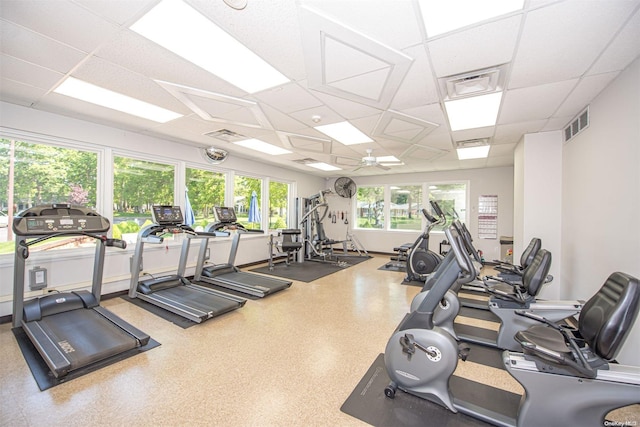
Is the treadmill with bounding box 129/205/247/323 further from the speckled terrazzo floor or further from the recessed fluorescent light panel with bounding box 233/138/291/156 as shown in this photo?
the recessed fluorescent light panel with bounding box 233/138/291/156

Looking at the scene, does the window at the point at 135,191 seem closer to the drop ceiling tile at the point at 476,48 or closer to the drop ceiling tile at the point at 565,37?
the drop ceiling tile at the point at 476,48

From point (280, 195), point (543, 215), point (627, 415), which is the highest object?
point (280, 195)

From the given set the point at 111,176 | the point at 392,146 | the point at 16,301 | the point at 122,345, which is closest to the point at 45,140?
the point at 111,176

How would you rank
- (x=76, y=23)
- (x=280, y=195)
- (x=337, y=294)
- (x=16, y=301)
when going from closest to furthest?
(x=76, y=23), (x=16, y=301), (x=337, y=294), (x=280, y=195)

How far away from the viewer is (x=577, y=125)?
3326mm

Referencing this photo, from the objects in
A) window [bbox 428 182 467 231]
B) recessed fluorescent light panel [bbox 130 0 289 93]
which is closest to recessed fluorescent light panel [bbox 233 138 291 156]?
recessed fluorescent light panel [bbox 130 0 289 93]

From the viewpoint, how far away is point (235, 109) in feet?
10.7

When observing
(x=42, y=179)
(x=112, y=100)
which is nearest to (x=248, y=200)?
(x=42, y=179)

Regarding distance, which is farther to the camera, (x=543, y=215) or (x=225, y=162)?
(x=225, y=162)

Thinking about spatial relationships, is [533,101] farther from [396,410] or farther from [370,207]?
[370,207]

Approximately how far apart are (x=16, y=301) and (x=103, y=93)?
240 centimetres

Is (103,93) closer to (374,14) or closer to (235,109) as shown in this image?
(235,109)

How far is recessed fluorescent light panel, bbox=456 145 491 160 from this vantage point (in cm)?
502

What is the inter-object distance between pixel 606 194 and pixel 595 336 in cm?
181
